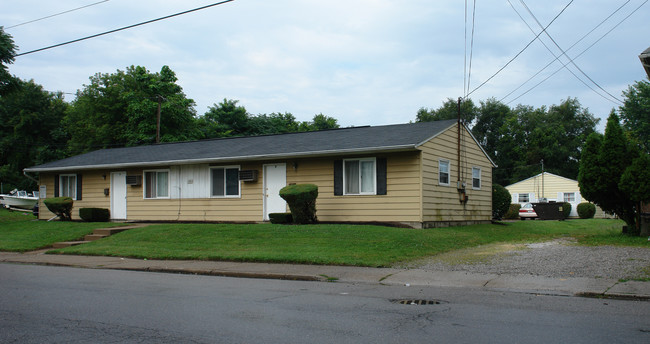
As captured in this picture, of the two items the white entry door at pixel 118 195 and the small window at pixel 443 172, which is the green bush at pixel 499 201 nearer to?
the small window at pixel 443 172

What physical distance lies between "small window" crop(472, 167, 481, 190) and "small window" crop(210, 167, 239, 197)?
964 cm

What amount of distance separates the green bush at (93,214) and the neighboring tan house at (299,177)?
46 centimetres

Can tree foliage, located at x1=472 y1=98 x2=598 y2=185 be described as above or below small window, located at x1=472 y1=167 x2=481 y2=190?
above

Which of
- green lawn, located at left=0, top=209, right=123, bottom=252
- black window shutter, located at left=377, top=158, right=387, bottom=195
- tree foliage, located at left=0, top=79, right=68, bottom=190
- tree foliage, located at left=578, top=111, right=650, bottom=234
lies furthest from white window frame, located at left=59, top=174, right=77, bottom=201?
tree foliage, located at left=0, top=79, right=68, bottom=190

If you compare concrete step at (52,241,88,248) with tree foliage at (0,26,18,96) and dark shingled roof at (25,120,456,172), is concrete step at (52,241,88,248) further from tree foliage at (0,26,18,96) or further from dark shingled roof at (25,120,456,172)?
tree foliage at (0,26,18,96)

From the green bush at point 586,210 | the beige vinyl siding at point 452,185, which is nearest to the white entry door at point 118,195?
the beige vinyl siding at point 452,185

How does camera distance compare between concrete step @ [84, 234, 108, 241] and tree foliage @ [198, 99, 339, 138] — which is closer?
concrete step @ [84, 234, 108, 241]

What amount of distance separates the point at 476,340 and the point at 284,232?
36.9 ft

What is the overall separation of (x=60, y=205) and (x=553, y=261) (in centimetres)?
2008

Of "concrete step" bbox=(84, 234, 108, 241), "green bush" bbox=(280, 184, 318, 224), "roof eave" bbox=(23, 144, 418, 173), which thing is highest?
"roof eave" bbox=(23, 144, 418, 173)

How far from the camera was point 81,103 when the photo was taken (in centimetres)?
5016

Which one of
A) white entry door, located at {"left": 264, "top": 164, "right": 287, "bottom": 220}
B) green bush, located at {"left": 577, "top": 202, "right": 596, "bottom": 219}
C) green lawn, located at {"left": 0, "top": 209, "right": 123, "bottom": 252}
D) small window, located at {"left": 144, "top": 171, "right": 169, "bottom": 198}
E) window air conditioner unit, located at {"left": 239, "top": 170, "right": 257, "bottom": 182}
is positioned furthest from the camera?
green bush, located at {"left": 577, "top": 202, "right": 596, "bottom": 219}

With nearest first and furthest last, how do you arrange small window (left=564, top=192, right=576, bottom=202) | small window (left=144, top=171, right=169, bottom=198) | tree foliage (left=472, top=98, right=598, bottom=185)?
small window (left=144, top=171, right=169, bottom=198) → small window (left=564, top=192, right=576, bottom=202) → tree foliage (left=472, top=98, right=598, bottom=185)

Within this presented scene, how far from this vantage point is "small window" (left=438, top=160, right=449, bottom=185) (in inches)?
758
